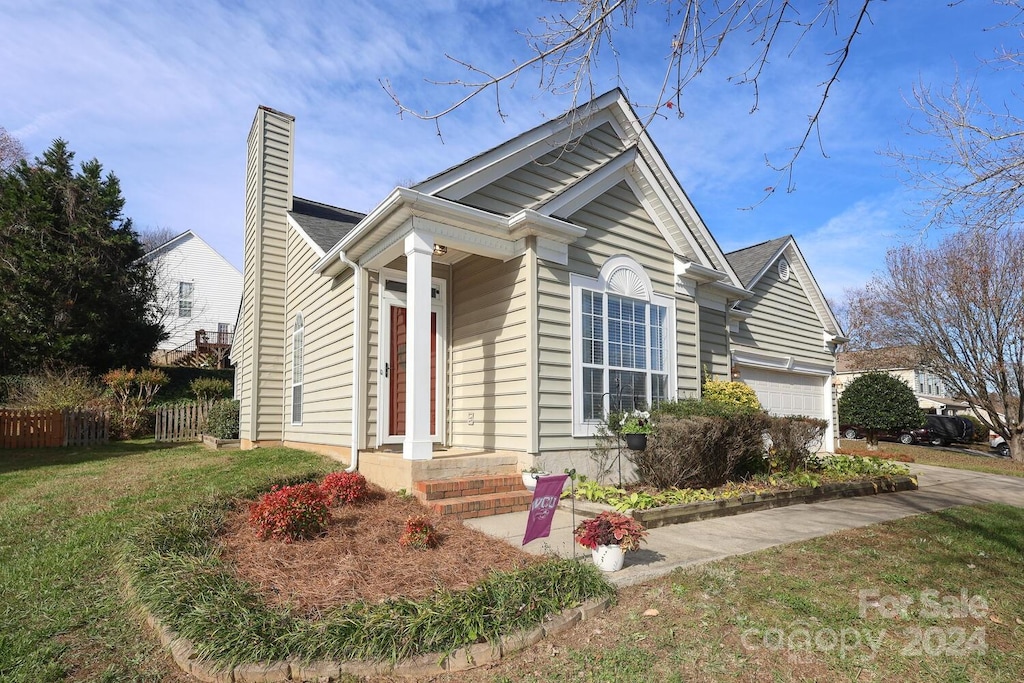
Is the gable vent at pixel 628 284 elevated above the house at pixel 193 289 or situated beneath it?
situated beneath

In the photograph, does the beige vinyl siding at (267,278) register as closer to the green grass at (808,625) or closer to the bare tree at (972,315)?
the green grass at (808,625)

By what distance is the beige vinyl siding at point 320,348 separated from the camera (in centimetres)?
904

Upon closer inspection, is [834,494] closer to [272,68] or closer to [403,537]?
[403,537]

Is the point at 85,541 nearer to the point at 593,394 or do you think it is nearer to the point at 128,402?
the point at 593,394

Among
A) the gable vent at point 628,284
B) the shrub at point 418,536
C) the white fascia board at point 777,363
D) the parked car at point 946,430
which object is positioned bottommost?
the parked car at point 946,430

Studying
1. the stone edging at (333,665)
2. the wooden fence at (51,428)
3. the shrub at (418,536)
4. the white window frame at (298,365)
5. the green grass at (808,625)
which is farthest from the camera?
the wooden fence at (51,428)

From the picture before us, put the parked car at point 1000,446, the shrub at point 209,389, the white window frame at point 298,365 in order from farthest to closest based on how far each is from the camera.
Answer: the parked car at point 1000,446 < the shrub at point 209,389 < the white window frame at point 298,365

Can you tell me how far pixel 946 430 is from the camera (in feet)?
82.1

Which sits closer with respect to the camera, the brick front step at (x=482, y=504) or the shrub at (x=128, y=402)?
the brick front step at (x=482, y=504)

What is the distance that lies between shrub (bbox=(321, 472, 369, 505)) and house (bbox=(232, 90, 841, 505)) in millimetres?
581

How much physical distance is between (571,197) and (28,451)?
12.6m

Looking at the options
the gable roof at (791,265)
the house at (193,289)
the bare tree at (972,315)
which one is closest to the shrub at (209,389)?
the house at (193,289)

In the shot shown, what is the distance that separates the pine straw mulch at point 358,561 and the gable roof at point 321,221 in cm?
598

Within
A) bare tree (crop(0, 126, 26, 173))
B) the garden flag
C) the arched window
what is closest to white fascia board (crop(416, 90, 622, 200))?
the garden flag
